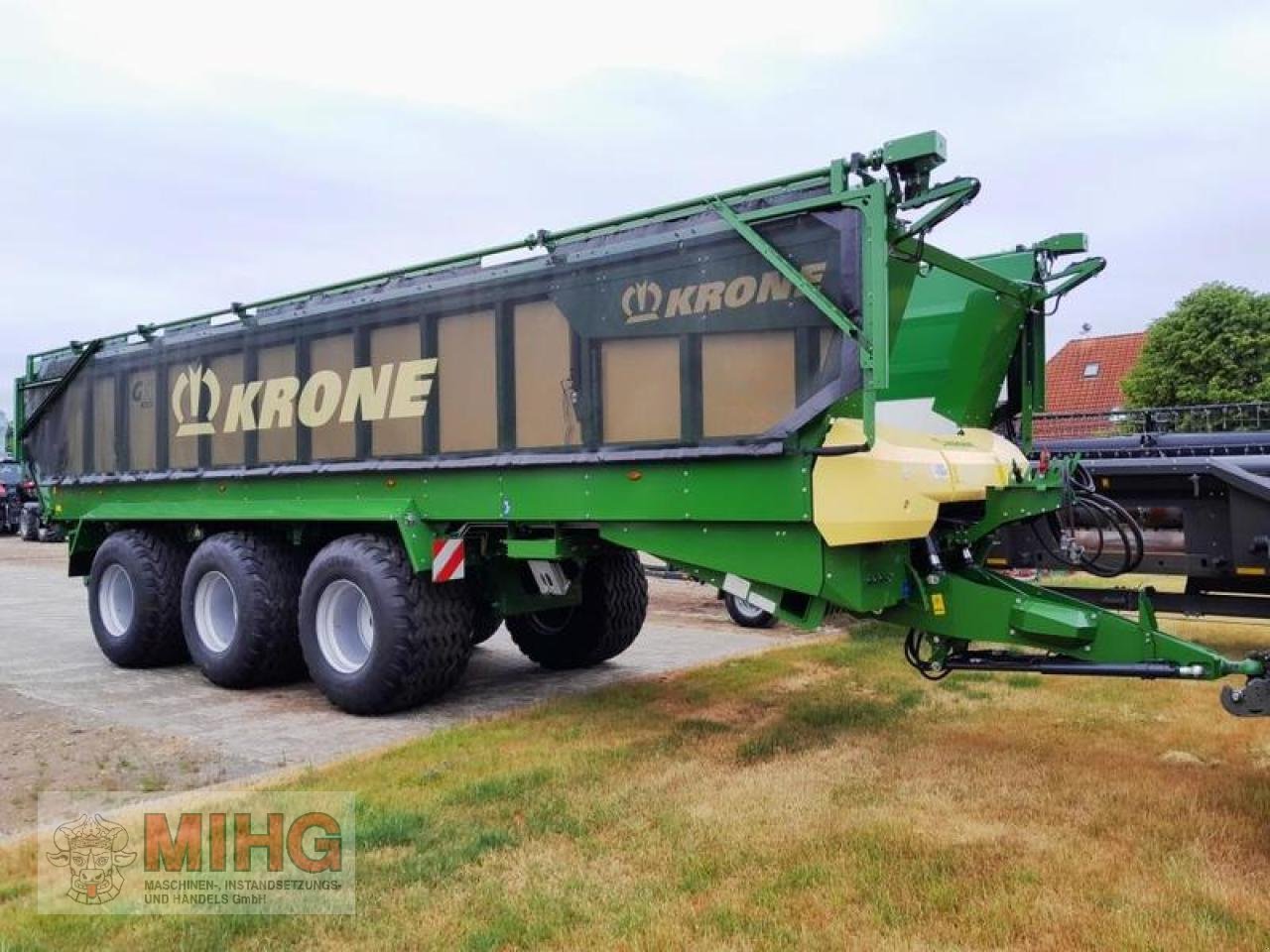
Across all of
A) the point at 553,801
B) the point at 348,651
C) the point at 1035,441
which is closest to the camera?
the point at 553,801

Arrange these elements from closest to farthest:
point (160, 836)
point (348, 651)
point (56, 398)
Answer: point (160, 836) → point (348, 651) → point (56, 398)

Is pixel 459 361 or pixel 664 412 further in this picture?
pixel 459 361

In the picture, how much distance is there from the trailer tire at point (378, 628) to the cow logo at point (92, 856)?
195 cm

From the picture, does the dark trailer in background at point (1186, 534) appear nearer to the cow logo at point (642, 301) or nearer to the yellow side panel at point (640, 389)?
the yellow side panel at point (640, 389)

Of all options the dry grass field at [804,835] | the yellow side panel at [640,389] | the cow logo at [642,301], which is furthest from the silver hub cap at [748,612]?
the cow logo at [642,301]

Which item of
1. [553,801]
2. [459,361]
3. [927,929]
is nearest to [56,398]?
[459,361]

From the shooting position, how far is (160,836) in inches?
164

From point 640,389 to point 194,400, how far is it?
4.20m

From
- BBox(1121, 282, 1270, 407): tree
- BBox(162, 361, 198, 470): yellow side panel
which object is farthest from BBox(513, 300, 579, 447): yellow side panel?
BBox(1121, 282, 1270, 407): tree

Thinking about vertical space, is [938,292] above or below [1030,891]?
above

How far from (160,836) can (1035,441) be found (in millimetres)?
→ 6971

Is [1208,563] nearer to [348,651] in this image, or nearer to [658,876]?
[658,876]

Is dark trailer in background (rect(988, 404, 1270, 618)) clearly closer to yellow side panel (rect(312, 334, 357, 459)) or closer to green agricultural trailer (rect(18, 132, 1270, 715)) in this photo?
green agricultural trailer (rect(18, 132, 1270, 715))

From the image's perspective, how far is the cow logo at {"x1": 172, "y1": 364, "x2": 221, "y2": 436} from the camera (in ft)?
25.2
